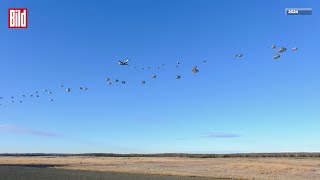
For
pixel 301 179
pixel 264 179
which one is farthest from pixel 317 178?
pixel 264 179

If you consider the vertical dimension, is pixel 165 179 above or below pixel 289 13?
below

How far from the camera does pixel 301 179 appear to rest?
2437 inches

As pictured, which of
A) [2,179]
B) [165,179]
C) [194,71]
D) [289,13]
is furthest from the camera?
[165,179]

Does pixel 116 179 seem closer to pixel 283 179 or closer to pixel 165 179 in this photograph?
pixel 165 179

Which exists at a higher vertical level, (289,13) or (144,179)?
(289,13)

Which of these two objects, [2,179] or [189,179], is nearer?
[2,179]

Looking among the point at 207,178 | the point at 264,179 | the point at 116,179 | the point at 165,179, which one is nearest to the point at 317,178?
the point at 264,179

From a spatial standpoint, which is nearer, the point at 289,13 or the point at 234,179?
the point at 289,13

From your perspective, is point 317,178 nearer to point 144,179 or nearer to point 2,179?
point 144,179

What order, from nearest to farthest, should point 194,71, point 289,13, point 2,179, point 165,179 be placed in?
point 194,71 < point 289,13 < point 2,179 < point 165,179

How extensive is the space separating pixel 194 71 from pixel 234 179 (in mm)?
30512

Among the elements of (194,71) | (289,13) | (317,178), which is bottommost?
(317,178)

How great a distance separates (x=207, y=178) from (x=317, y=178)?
14831 millimetres

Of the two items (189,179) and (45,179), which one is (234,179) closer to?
(189,179)
